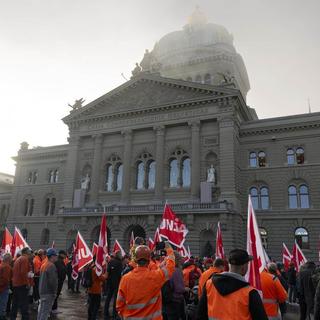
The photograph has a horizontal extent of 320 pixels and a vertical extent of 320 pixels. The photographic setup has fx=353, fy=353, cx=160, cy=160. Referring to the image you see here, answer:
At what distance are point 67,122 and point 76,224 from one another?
41.3ft

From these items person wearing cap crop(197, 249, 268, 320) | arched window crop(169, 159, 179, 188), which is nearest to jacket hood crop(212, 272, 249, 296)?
person wearing cap crop(197, 249, 268, 320)

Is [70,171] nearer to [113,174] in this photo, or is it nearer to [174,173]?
[113,174]

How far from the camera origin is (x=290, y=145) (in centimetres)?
3406

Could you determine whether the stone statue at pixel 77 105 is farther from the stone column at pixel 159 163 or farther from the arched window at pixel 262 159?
the arched window at pixel 262 159

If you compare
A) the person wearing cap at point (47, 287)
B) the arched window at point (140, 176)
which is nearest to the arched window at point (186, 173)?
the arched window at point (140, 176)

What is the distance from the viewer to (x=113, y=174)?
3862 centimetres

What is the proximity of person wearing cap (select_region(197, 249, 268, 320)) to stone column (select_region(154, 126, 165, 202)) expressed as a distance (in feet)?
101

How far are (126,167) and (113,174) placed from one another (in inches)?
84.1

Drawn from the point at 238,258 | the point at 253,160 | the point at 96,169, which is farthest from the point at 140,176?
the point at 238,258

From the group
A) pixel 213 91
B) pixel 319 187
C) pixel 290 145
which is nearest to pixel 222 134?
pixel 213 91

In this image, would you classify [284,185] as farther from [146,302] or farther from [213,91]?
[146,302]

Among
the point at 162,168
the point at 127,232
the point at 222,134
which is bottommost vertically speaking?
the point at 127,232

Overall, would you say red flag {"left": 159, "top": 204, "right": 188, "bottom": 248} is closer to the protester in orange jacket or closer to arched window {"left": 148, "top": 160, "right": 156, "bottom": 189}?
the protester in orange jacket

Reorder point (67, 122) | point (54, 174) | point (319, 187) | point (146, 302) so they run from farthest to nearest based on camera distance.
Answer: point (54, 174), point (67, 122), point (319, 187), point (146, 302)
